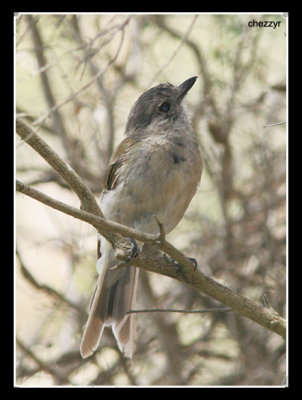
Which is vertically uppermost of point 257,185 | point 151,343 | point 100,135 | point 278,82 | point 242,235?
point 278,82

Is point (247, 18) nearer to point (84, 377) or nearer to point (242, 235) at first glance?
point (242, 235)

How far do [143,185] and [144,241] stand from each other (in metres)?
1.25

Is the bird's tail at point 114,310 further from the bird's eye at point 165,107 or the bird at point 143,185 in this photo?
the bird's eye at point 165,107

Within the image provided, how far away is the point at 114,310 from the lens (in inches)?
182

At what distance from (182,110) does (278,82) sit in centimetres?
→ 116

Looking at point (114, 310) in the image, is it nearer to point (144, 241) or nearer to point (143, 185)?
point (143, 185)

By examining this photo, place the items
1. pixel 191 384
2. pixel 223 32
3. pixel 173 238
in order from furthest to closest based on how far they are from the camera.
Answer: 1. pixel 173 238
2. pixel 223 32
3. pixel 191 384

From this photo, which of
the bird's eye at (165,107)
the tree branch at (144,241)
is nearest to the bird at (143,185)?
the bird's eye at (165,107)

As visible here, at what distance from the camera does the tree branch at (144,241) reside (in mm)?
3043

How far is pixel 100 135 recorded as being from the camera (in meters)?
5.42

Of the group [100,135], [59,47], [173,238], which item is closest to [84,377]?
[173,238]

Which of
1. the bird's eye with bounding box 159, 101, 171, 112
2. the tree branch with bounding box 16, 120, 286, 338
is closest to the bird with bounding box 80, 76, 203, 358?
the bird's eye with bounding box 159, 101, 171, 112

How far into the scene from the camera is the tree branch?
304 centimetres

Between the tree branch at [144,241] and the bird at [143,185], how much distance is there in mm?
570
